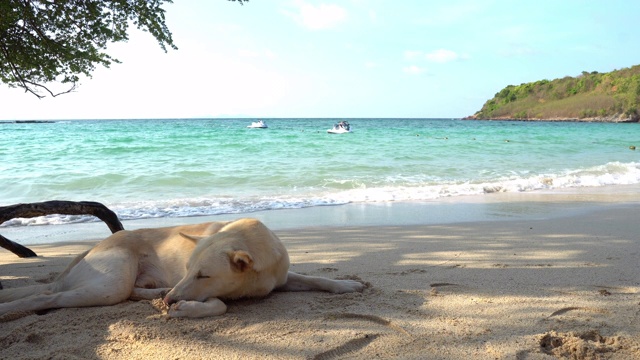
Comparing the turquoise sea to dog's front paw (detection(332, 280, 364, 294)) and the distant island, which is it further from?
the distant island

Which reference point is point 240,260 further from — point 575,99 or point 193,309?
point 575,99

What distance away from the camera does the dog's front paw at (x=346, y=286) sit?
398 centimetres

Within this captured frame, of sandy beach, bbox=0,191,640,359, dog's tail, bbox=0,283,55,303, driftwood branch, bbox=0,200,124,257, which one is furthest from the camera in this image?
driftwood branch, bbox=0,200,124,257

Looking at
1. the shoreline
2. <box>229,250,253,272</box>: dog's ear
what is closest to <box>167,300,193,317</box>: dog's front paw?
<box>229,250,253,272</box>: dog's ear

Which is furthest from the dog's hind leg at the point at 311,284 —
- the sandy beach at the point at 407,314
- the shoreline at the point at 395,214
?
the shoreline at the point at 395,214

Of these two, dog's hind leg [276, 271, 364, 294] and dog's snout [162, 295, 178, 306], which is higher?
dog's snout [162, 295, 178, 306]

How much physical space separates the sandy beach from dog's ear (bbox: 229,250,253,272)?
Answer: 0.33m

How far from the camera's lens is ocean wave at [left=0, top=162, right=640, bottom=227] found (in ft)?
33.3

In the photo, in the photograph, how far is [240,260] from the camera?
3.34 meters

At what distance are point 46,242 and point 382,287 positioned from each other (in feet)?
19.9

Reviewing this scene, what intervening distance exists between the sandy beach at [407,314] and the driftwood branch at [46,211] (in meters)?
0.24

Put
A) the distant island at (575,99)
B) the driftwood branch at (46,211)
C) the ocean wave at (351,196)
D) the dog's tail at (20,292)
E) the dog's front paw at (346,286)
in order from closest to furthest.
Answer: the dog's tail at (20,292)
the dog's front paw at (346,286)
the driftwood branch at (46,211)
the ocean wave at (351,196)
the distant island at (575,99)

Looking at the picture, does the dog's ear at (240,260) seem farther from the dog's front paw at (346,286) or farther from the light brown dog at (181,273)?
the dog's front paw at (346,286)

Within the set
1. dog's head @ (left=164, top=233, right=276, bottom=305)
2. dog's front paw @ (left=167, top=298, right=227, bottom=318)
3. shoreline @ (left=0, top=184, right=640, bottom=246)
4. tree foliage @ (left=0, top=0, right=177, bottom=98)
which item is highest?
tree foliage @ (left=0, top=0, right=177, bottom=98)
